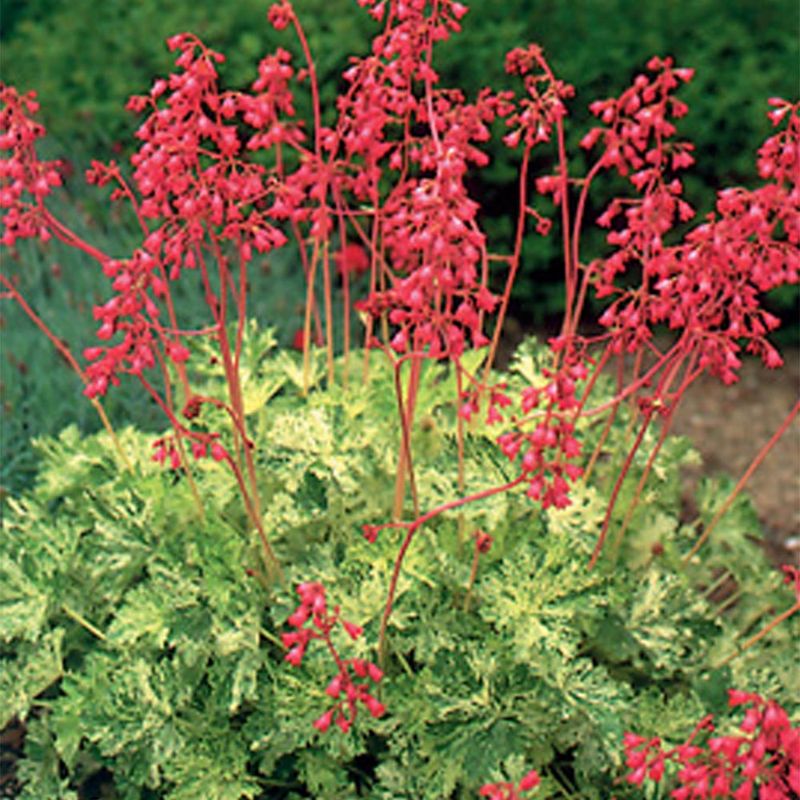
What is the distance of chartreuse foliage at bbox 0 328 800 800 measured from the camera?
2.90 m

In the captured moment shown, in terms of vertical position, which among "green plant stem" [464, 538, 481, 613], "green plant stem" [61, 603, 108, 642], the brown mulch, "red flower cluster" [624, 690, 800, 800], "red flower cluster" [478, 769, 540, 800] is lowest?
the brown mulch

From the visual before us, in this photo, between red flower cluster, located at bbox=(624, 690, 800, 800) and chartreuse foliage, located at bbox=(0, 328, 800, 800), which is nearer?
red flower cluster, located at bbox=(624, 690, 800, 800)

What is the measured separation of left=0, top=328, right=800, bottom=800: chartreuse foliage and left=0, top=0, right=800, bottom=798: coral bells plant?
0.02m

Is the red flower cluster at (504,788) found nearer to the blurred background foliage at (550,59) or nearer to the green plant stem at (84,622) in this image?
the green plant stem at (84,622)

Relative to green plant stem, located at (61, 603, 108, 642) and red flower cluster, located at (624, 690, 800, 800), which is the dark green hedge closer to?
green plant stem, located at (61, 603, 108, 642)

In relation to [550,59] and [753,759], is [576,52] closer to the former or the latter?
[550,59]

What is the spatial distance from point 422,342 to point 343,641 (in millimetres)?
670

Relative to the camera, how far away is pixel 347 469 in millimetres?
3205

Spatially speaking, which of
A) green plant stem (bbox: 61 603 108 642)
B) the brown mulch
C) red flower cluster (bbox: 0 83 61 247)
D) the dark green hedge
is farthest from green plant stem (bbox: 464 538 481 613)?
the dark green hedge

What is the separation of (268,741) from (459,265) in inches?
48.9

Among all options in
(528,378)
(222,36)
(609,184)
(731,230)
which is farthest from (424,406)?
(222,36)

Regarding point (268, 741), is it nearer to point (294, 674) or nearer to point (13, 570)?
point (294, 674)

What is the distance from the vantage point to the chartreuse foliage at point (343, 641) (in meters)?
2.90

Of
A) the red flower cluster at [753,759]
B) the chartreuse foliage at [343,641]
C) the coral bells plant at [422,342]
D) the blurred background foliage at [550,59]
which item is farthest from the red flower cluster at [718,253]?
the blurred background foliage at [550,59]
